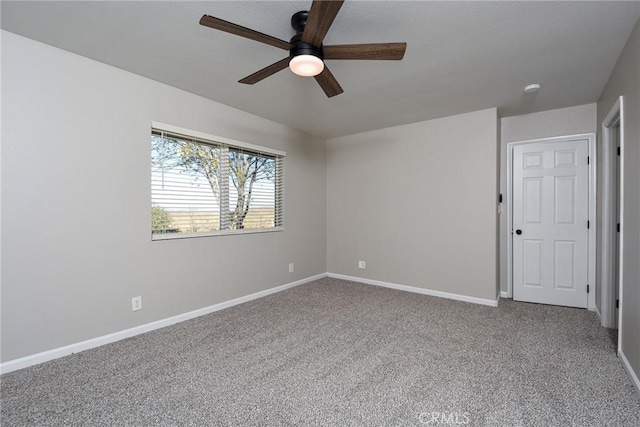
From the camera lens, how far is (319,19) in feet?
4.99

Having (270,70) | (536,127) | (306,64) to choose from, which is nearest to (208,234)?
(270,70)

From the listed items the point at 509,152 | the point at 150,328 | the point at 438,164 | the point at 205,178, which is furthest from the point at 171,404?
the point at 509,152

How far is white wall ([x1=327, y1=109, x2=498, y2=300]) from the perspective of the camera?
3.67 m

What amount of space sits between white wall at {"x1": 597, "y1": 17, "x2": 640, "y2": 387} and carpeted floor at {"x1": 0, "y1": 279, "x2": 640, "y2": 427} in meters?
0.32

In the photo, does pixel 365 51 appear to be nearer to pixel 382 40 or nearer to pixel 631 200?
pixel 382 40

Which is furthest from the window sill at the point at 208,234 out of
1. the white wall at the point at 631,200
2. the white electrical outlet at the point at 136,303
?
the white wall at the point at 631,200

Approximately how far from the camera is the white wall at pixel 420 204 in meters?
3.67

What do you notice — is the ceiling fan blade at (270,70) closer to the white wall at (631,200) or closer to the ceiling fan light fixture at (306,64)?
the ceiling fan light fixture at (306,64)

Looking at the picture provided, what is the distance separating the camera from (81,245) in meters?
2.42

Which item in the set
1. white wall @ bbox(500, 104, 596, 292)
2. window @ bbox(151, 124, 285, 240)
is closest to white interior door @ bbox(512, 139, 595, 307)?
white wall @ bbox(500, 104, 596, 292)

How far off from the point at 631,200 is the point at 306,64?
8.01ft

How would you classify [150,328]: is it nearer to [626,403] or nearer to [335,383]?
[335,383]

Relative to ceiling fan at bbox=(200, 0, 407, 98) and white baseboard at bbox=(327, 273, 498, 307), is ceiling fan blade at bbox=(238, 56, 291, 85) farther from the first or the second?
white baseboard at bbox=(327, 273, 498, 307)

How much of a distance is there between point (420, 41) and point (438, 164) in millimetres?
2103
